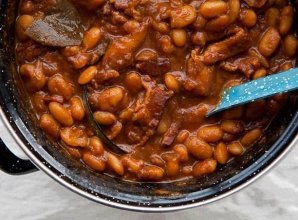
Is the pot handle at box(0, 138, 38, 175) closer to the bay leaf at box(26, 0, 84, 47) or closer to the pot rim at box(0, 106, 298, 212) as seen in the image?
the pot rim at box(0, 106, 298, 212)

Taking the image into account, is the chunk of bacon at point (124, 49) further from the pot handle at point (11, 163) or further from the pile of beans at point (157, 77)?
the pot handle at point (11, 163)

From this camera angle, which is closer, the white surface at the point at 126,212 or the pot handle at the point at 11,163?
the pot handle at the point at 11,163

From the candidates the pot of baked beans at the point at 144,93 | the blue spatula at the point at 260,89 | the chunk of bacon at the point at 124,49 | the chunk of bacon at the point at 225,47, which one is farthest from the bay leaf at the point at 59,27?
the blue spatula at the point at 260,89

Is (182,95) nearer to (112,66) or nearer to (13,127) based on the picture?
(112,66)

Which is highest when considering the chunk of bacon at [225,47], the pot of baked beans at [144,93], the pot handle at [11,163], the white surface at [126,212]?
the chunk of bacon at [225,47]

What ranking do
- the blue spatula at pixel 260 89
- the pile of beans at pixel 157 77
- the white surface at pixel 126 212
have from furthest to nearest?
1. the white surface at pixel 126 212
2. the pile of beans at pixel 157 77
3. the blue spatula at pixel 260 89

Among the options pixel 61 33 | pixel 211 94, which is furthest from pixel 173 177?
pixel 61 33

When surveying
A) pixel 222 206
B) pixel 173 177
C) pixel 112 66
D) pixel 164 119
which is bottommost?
pixel 222 206
